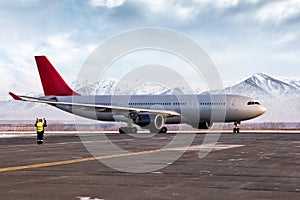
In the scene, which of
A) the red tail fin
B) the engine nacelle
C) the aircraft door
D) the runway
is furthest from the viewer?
the red tail fin

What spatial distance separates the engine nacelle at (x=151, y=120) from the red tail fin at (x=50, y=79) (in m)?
13.9

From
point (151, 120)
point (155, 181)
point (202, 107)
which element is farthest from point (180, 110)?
point (155, 181)

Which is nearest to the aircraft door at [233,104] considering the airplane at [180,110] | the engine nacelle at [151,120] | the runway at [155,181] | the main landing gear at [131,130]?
the airplane at [180,110]

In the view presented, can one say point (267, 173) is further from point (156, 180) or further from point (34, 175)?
point (34, 175)

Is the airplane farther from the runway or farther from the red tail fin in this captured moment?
the runway

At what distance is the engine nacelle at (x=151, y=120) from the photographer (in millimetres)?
41072

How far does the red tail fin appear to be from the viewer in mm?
51594

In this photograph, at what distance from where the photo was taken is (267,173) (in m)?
11.5

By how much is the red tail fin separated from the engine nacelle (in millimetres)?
13866

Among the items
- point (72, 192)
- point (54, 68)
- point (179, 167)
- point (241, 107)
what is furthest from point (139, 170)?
point (54, 68)

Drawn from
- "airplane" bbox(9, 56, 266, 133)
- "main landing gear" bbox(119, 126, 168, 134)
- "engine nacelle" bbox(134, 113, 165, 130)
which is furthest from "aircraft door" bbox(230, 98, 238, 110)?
"main landing gear" bbox(119, 126, 168, 134)

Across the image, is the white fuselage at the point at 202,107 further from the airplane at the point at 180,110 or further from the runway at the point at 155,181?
the runway at the point at 155,181

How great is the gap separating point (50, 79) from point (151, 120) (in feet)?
54.8

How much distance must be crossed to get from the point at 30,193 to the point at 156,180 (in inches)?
122
